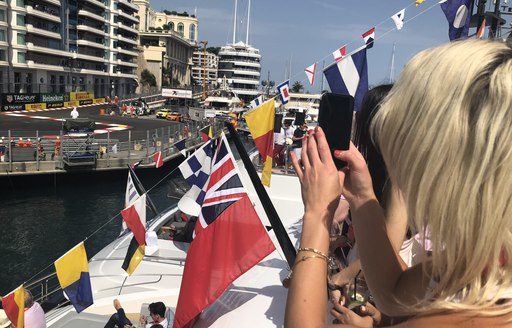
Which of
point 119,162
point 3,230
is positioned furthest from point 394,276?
point 119,162

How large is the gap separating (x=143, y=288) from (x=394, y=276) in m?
5.16

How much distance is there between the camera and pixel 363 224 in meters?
1.33

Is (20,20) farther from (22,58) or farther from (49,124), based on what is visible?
(49,124)

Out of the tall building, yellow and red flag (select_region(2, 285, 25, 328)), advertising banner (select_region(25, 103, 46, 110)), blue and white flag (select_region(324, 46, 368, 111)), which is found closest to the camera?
yellow and red flag (select_region(2, 285, 25, 328))

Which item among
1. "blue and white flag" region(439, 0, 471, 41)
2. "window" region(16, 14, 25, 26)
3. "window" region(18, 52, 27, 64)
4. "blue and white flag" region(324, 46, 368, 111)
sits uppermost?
"window" region(16, 14, 25, 26)

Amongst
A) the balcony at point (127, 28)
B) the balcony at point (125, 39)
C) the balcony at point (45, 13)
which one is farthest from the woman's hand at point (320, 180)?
the balcony at point (127, 28)

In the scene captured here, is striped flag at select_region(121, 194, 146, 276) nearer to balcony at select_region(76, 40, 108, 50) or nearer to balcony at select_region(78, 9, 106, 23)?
balcony at select_region(76, 40, 108, 50)

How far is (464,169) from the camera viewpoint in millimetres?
911

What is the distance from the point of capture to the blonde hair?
34.9 inches

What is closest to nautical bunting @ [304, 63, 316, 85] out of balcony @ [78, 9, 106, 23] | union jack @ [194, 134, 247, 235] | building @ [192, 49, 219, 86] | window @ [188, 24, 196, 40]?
union jack @ [194, 134, 247, 235]

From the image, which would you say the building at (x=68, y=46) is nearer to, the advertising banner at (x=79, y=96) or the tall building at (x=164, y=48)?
the advertising banner at (x=79, y=96)

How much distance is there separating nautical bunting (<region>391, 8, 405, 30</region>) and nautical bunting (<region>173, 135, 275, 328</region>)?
5.91 m

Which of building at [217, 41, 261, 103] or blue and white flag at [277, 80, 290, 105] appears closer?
blue and white flag at [277, 80, 290, 105]

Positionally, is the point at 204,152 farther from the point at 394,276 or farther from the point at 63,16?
the point at 63,16
